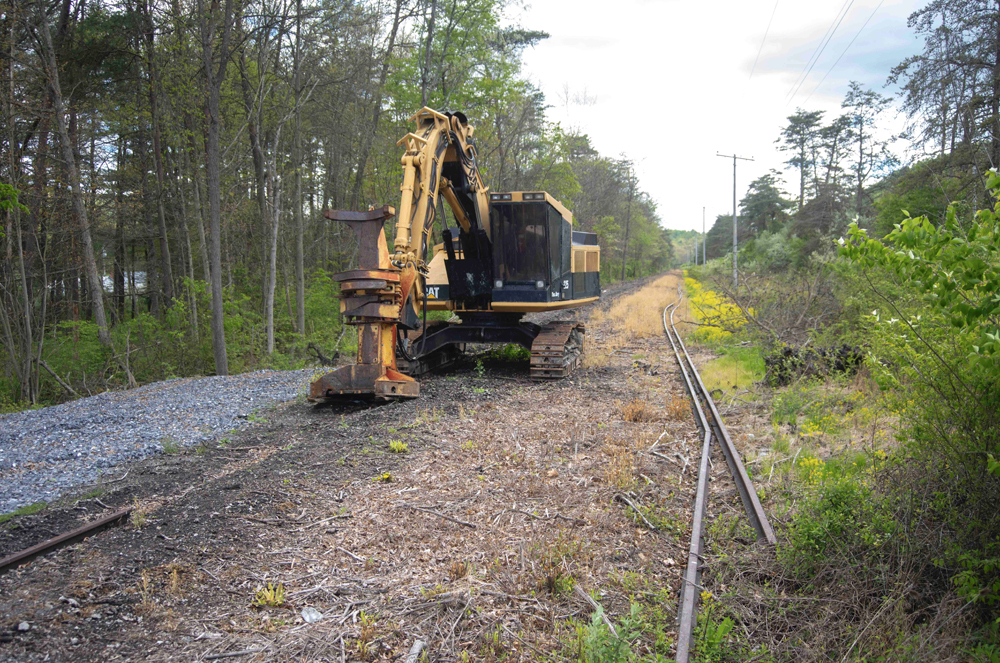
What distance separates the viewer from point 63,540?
4375 millimetres

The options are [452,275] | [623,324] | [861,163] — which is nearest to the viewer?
[452,275]

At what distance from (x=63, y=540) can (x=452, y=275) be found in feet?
27.7

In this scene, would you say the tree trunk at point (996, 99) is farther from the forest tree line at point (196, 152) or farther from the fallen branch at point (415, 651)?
the fallen branch at point (415, 651)

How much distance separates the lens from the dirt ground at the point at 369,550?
3.38 metres

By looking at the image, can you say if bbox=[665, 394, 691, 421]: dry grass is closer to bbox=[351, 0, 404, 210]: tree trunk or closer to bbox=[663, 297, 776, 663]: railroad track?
bbox=[663, 297, 776, 663]: railroad track

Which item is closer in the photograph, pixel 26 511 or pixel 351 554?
pixel 351 554

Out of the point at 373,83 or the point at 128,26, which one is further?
the point at 373,83

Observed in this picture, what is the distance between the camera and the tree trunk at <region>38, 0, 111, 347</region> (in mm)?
13391

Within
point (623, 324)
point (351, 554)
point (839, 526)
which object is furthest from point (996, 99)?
point (351, 554)

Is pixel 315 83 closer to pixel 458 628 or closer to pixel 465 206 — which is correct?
pixel 465 206

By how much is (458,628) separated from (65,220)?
1567cm

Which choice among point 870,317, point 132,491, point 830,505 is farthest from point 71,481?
point 870,317

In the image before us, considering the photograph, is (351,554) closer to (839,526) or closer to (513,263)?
(839,526)

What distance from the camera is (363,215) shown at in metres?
A: 8.19
